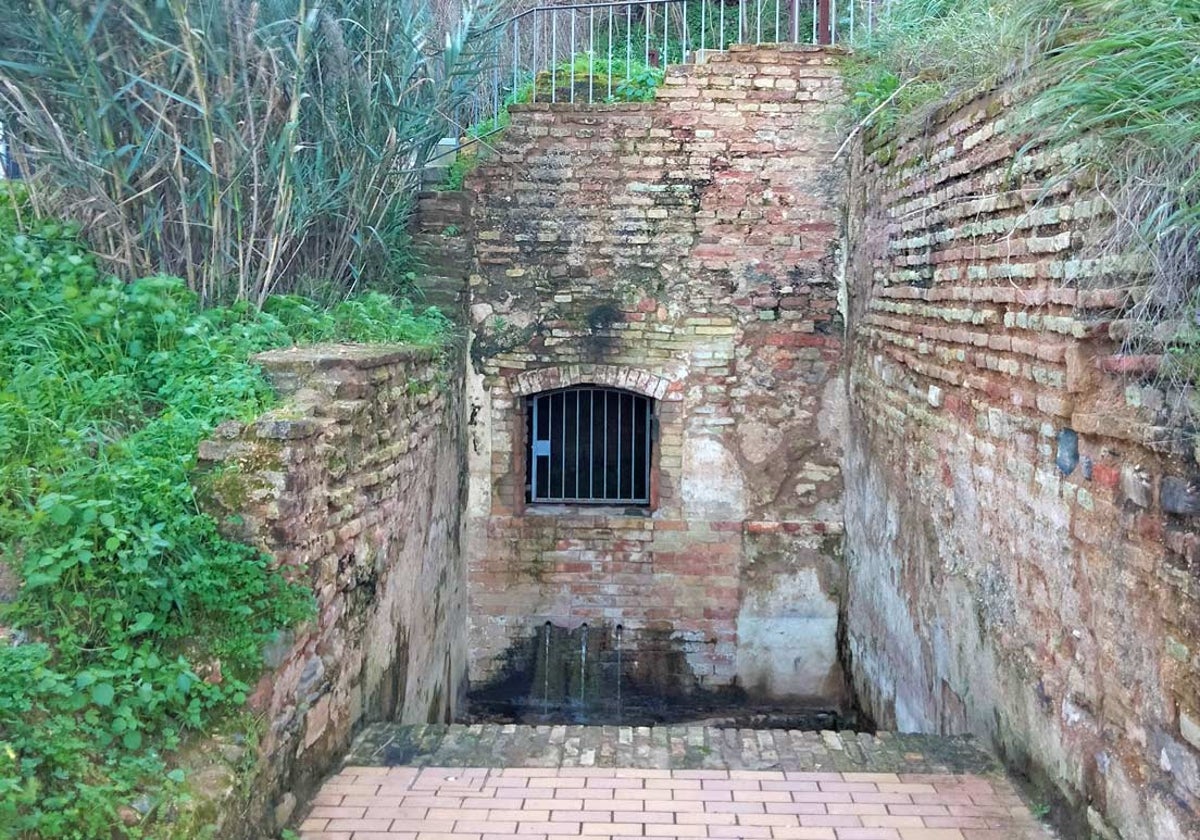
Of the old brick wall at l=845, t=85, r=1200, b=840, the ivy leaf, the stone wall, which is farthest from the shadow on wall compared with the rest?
the ivy leaf

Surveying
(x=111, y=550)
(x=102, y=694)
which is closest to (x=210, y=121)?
(x=111, y=550)

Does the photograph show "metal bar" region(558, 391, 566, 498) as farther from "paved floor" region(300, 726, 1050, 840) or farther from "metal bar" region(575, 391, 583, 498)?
"paved floor" region(300, 726, 1050, 840)

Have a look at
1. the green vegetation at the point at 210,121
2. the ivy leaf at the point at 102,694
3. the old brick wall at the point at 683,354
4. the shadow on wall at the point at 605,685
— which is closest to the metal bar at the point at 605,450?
the old brick wall at the point at 683,354

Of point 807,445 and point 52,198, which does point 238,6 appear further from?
point 807,445

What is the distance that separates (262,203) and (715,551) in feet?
13.3

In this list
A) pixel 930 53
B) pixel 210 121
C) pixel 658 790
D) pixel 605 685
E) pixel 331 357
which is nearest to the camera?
pixel 658 790

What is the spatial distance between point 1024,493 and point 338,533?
9.40 ft

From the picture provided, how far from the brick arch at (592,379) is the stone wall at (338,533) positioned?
106cm

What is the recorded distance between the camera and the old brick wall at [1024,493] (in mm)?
2850

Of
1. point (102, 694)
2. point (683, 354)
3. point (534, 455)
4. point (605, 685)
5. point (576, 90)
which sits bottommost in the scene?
point (605, 685)

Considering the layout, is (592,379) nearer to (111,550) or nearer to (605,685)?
(605,685)

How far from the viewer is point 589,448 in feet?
24.7

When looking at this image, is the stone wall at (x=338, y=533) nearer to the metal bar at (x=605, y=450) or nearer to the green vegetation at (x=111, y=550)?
the green vegetation at (x=111, y=550)

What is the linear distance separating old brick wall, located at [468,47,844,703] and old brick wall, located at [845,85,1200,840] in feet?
3.23
